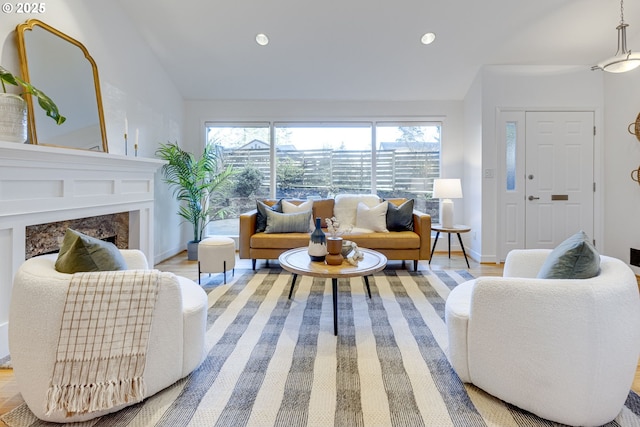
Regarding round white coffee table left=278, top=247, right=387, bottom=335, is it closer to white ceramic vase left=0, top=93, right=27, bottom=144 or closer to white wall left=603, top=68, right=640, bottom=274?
white ceramic vase left=0, top=93, right=27, bottom=144

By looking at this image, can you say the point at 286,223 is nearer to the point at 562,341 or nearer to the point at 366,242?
the point at 366,242

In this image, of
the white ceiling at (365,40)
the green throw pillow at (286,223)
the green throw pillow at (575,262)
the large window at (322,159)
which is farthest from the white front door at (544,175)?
the green throw pillow at (575,262)

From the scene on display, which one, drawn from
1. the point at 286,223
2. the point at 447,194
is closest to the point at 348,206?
the point at 286,223

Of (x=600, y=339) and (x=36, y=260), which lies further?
(x=36, y=260)

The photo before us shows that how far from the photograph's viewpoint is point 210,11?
3.55 metres

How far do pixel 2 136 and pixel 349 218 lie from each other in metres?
3.35

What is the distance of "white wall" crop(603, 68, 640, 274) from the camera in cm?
380

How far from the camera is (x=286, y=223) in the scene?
3.95 metres

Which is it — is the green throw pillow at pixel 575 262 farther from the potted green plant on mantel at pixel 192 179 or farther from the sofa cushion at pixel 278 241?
the potted green plant on mantel at pixel 192 179

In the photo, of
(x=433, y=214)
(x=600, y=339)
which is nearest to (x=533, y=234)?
(x=433, y=214)

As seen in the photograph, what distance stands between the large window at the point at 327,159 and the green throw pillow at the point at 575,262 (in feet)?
12.0

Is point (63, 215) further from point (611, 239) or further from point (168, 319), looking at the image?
point (611, 239)

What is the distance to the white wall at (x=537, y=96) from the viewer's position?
422 centimetres

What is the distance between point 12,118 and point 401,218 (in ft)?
11.8
